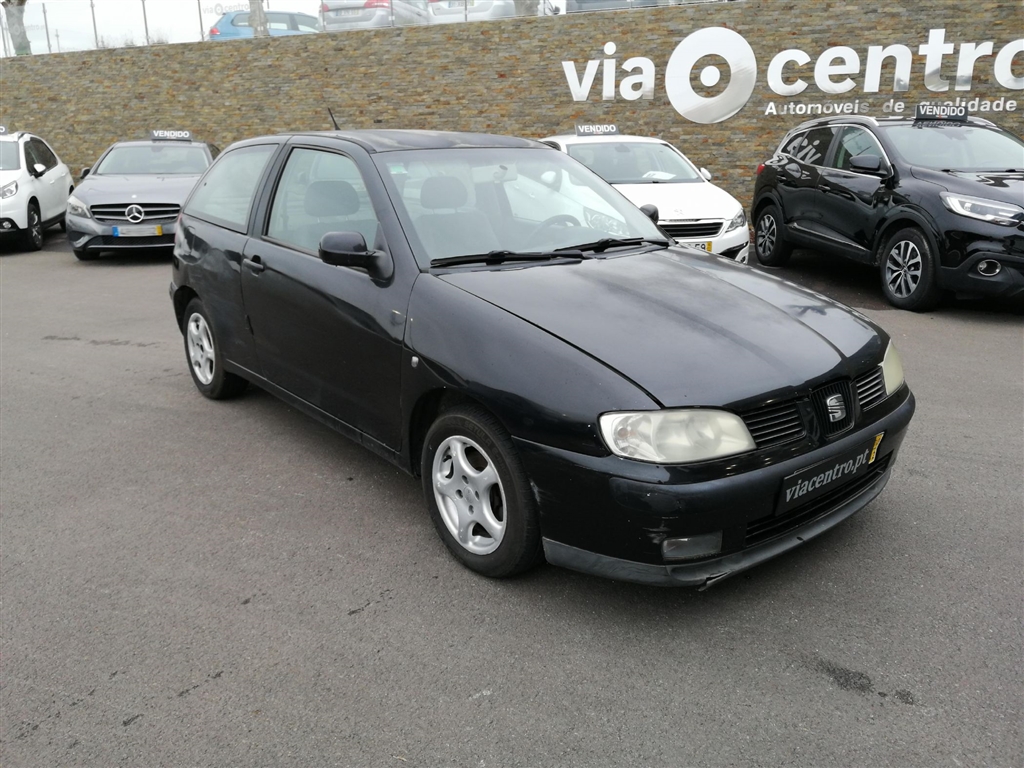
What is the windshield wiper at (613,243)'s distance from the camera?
157 inches

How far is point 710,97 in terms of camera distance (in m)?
14.5

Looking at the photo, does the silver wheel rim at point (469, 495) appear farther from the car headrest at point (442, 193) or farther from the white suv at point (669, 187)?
the white suv at point (669, 187)

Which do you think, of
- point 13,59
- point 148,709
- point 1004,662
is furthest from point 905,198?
point 13,59

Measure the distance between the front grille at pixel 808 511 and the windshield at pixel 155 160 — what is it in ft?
37.1

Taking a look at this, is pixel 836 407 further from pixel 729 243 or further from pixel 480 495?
pixel 729 243

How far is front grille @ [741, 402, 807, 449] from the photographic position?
9.36 ft

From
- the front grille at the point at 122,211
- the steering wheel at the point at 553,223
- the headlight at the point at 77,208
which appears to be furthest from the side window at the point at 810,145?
the headlight at the point at 77,208

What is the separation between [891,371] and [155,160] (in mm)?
11968

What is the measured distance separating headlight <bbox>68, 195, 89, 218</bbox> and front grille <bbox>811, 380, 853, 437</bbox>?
11.0m

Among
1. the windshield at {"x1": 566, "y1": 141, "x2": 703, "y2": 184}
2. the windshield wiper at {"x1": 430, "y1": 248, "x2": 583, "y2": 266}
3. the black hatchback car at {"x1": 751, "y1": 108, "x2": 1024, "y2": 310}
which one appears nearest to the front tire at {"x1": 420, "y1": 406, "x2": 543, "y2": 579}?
the windshield wiper at {"x1": 430, "y1": 248, "x2": 583, "y2": 266}

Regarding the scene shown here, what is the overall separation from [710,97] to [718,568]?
1307cm

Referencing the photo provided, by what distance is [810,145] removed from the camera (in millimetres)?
9773

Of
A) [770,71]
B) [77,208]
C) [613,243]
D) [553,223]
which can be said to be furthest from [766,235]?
[77,208]

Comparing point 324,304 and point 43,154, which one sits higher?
point 43,154
